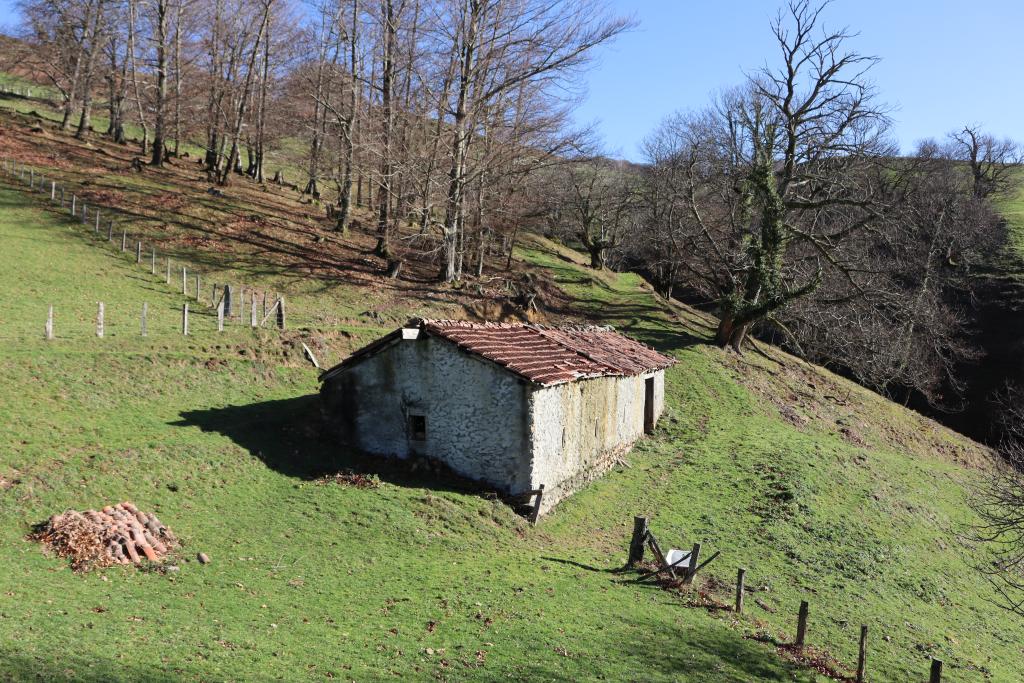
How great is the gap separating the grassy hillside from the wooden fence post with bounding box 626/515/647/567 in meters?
0.54

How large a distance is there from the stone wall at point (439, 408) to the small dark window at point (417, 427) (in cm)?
11

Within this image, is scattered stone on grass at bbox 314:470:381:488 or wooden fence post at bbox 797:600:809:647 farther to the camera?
scattered stone on grass at bbox 314:470:381:488

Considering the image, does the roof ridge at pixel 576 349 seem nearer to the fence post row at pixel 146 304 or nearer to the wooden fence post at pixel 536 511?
the wooden fence post at pixel 536 511

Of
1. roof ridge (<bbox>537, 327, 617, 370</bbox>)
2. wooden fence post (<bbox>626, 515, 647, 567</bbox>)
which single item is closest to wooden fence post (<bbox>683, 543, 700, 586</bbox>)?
wooden fence post (<bbox>626, 515, 647, 567</bbox>)

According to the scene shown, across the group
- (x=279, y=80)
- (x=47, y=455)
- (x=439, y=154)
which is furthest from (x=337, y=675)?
(x=279, y=80)

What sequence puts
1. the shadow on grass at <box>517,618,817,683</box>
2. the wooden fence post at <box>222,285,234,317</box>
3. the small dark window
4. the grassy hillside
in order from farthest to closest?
the wooden fence post at <box>222,285,234,317</box>
the small dark window
the shadow on grass at <box>517,618,817,683</box>
the grassy hillside

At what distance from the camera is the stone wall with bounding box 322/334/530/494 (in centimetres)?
2025

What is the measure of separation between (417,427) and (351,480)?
2720mm

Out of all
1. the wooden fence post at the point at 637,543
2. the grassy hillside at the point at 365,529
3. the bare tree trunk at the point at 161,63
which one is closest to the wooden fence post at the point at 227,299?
the grassy hillside at the point at 365,529

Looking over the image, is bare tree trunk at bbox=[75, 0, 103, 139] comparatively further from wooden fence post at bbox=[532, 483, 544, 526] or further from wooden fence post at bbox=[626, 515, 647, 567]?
wooden fence post at bbox=[626, 515, 647, 567]

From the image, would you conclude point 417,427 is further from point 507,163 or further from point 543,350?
point 507,163

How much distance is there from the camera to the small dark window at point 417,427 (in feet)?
70.2

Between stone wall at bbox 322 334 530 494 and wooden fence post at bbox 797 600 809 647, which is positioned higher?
stone wall at bbox 322 334 530 494

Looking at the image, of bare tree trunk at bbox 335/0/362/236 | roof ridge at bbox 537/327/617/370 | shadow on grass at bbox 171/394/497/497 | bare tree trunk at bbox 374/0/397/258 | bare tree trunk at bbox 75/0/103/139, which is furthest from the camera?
bare tree trunk at bbox 75/0/103/139
